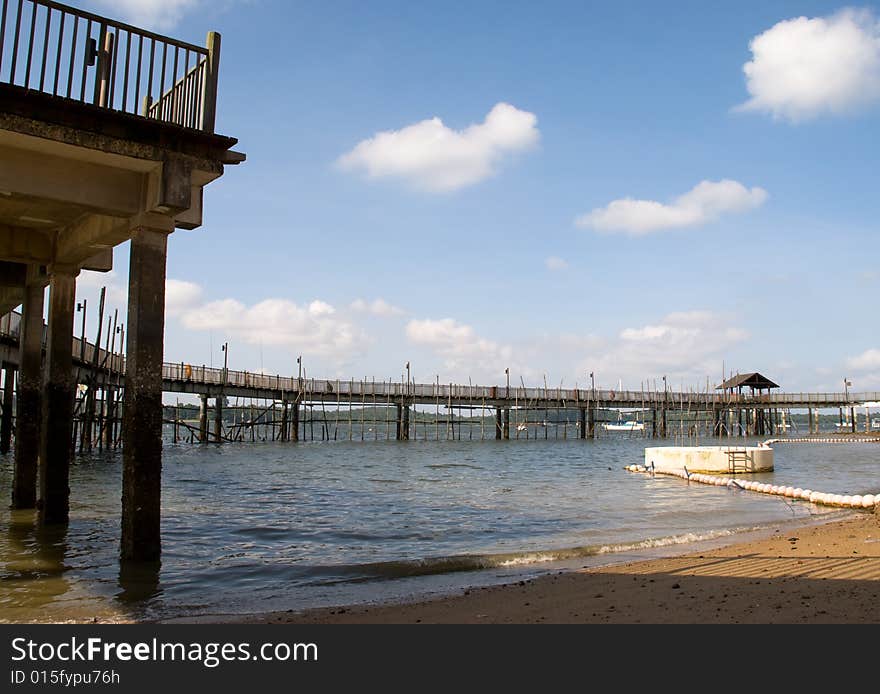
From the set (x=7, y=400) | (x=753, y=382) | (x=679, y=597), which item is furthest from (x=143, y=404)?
(x=753, y=382)

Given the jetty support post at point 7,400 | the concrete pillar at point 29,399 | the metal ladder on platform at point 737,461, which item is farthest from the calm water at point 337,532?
the jetty support post at point 7,400

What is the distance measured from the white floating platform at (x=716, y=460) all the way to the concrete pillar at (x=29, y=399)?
24087 mm

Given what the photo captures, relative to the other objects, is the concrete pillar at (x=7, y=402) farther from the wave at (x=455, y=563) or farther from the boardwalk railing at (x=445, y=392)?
the wave at (x=455, y=563)

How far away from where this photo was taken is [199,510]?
17.1 m

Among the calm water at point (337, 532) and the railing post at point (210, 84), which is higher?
the railing post at point (210, 84)

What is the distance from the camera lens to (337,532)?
1423 centimetres

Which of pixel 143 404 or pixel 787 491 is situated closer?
pixel 143 404

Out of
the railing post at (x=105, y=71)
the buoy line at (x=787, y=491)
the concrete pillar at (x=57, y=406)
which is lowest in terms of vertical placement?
the buoy line at (x=787, y=491)

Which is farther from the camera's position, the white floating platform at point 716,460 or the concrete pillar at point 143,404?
the white floating platform at point 716,460

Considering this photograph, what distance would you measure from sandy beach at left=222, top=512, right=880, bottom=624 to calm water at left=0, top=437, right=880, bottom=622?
3.35 feet

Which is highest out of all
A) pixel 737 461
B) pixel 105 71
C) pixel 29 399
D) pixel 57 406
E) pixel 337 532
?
pixel 105 71

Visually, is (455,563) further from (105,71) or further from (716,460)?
(716,460)

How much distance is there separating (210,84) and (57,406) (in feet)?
20.3

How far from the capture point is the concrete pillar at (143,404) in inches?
342
